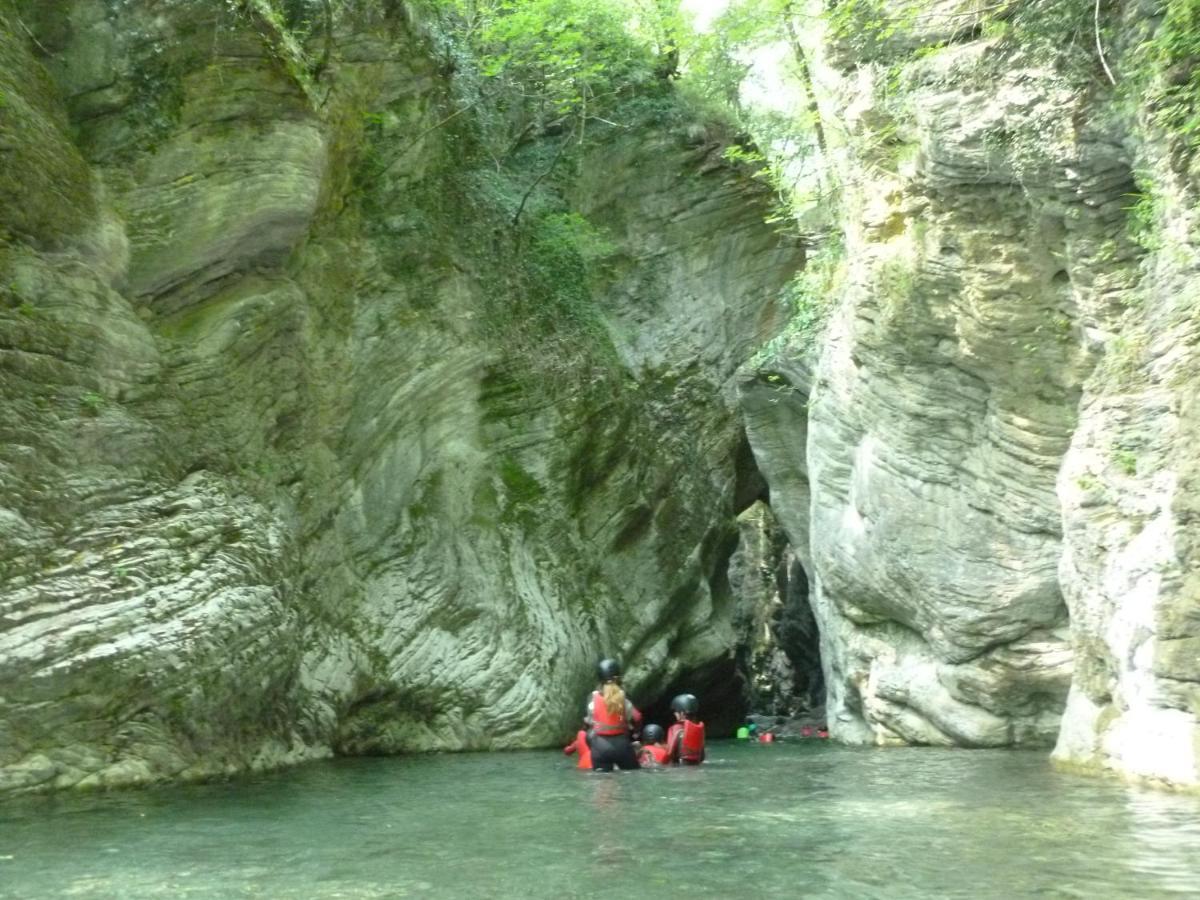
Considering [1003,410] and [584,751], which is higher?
[1003,410]

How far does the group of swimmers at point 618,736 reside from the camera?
47.1ft

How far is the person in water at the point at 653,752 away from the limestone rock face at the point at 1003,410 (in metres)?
4.40

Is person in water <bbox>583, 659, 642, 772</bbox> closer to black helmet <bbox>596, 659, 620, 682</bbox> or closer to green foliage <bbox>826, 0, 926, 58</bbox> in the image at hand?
black helmet <bbox>596, 659, 620, 682</bbox>

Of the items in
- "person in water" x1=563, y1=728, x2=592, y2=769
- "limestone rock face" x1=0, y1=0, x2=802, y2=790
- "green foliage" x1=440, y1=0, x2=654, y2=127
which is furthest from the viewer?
"green foliage" x1=440, y1=0, x2=654, y2=127

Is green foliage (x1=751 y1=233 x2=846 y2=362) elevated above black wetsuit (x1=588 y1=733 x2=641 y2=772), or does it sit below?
above

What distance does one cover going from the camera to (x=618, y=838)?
8016 millimetres

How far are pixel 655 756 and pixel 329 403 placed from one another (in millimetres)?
6375

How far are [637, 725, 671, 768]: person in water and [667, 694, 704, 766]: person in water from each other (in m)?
0.09

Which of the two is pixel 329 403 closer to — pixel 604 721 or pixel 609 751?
pixel 604 721

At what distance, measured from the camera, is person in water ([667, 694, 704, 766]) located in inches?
588

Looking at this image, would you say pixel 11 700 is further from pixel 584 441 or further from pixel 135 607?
pixel 584 441

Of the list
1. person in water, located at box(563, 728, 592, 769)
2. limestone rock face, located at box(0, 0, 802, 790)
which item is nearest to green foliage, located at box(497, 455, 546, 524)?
limestone rock face, located at box(0, 0, 802, 790)

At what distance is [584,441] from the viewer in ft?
71.5

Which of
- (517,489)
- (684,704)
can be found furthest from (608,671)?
(517,489)
